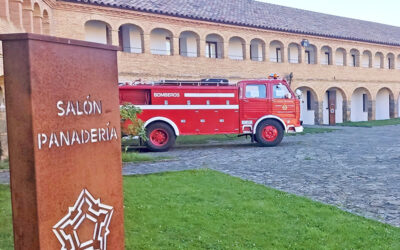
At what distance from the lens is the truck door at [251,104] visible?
13344mm

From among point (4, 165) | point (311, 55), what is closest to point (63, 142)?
point (4, 165)

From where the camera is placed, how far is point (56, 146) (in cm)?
211

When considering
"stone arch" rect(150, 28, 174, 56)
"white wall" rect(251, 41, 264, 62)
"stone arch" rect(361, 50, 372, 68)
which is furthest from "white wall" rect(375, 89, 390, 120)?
"stone arch" rect(150, 28, 174, 56)

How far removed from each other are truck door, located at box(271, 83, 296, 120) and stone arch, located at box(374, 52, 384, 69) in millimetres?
20584

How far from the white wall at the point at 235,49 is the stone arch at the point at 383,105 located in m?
16.1

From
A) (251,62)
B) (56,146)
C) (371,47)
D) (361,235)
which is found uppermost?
(371,47)

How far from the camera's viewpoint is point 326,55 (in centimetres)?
2805

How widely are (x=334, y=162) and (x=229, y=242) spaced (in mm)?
6616

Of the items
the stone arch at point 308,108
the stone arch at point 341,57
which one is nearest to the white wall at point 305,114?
the stone arch at point 308,108

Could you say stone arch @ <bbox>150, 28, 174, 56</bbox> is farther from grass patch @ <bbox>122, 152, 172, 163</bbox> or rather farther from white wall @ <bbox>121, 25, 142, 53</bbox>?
grass patch @ <bbox>122, 152, 172, 163</bbox>

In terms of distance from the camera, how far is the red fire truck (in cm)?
1252

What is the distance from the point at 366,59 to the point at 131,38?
20557 mm

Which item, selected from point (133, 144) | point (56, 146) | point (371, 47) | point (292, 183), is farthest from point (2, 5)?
point (371, 47)

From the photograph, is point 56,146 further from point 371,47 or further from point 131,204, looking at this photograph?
point 371,47
